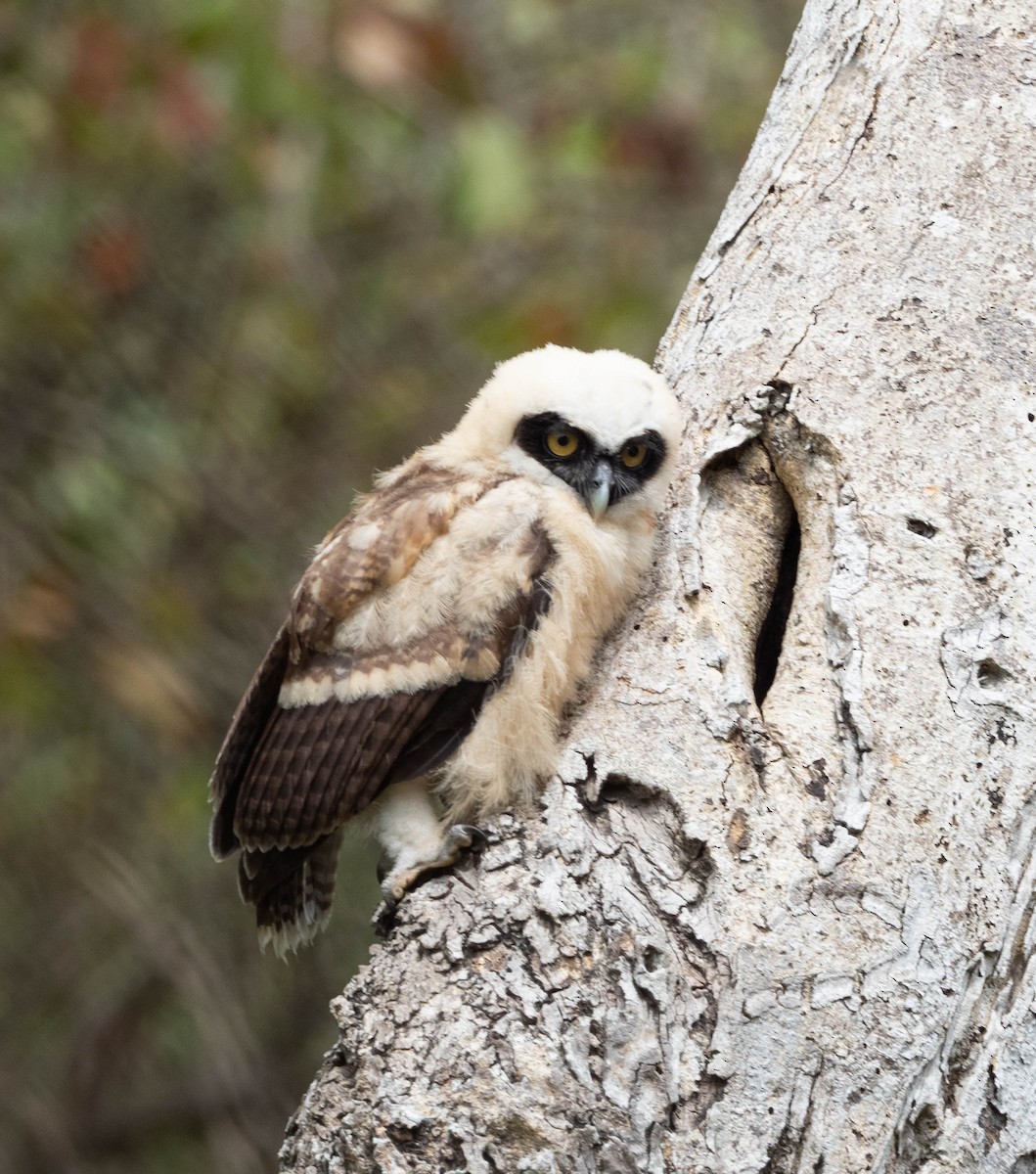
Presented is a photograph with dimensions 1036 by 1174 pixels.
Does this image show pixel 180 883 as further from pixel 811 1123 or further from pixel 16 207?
pixel 811 1123

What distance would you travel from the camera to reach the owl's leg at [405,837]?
242 cm

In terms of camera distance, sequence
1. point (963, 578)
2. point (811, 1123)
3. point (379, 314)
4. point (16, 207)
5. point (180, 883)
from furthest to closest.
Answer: point (379, 314), point (180, 883), point (16, 207), point (963, 578), point (811, 1123)

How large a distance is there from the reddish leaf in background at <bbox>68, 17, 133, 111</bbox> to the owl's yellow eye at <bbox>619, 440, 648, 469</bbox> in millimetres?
2495

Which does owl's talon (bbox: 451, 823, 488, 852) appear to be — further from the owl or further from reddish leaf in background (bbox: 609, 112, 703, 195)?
reddish leaf in background (bbox: 609, 112, 703, 195)

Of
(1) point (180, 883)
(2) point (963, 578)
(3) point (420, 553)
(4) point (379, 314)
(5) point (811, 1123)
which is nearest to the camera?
(5) point (811, 1123)

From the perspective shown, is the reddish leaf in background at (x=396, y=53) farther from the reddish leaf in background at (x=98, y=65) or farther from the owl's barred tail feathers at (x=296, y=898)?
the owl's barred tail feathers at (x=296, y=898)

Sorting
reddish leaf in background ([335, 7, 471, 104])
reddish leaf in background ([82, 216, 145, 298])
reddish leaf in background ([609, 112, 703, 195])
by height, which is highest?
reddish leaf in background ([609, 112, 703, 195])

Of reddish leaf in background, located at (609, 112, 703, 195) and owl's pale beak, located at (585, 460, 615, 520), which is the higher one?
reddish leaf in background, located at (609, 112, 703, 195)

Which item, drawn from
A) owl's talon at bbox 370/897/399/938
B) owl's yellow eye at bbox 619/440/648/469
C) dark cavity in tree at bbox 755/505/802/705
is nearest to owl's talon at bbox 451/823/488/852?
owl's talon at bbox 370/897/399/938

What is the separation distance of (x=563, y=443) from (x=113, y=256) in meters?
2.70

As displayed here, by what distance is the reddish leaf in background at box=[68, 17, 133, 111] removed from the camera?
4.25 m

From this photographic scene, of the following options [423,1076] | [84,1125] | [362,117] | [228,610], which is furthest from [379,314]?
[423,1076]

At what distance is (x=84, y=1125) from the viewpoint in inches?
213

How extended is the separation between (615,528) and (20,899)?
12.5 ft
